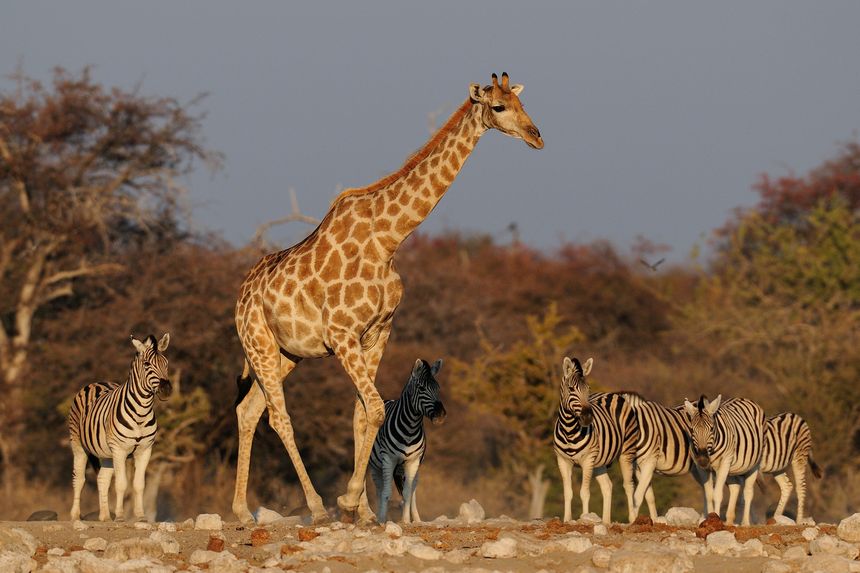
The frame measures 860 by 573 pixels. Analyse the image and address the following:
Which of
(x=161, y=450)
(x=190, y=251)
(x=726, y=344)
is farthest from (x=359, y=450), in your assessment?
(x=726, y=344)

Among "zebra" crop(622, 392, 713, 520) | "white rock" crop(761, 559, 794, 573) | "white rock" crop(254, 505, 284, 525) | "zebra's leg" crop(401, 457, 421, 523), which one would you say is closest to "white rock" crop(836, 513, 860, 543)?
"white rock" crop(761, 559, 794, 573)

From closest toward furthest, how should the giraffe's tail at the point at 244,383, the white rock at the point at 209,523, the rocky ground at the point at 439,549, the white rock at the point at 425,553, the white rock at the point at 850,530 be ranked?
the rocky ground at the point at 439,549 → the white rock at the point at 425,553 → the white rock at the point at 850,530 → the white rock at the point at 209,523 → the giraffe's tail at the point at 244,383

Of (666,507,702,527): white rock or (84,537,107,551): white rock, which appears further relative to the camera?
(666,507,702,527): white rock

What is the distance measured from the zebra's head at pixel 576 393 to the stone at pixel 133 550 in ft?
12.1

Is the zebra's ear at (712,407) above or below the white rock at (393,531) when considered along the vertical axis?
above

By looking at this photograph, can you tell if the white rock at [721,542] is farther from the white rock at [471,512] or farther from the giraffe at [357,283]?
the white rock at [471,512]

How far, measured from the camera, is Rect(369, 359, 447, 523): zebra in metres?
11.2

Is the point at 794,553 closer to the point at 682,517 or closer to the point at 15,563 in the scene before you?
the point at 682,517

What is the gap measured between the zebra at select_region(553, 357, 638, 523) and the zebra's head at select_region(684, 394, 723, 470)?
24.8 inches

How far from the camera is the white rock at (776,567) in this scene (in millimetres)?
7164

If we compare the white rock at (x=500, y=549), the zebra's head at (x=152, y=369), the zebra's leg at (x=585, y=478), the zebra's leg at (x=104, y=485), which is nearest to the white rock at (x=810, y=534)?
the white rock at (x=500, y=549)

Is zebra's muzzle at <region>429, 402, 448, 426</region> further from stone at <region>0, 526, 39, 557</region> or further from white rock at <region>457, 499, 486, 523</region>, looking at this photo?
stone at <region>0, 526, 39, 557</region>

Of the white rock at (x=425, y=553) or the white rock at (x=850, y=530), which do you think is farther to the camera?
the white rock at (x=850, y=530)

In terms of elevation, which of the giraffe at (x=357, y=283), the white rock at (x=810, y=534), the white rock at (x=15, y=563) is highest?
the giraffe at (x=357, y=283)
